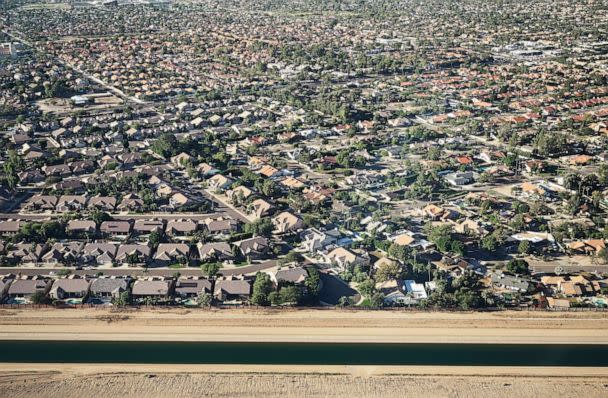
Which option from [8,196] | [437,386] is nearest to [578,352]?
[437,386]

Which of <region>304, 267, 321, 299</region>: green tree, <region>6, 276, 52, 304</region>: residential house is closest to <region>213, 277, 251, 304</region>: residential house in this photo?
<region>304, 267, 321, 299</region>: green tree

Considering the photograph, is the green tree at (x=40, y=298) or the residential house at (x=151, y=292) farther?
the residential house at (x=151, y=292)

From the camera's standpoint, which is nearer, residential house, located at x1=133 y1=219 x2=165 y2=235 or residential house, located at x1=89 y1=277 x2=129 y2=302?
residential house, located at x1=89 y1=277 x2=129 y2=302

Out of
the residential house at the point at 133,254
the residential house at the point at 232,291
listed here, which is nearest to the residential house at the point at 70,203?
the residential house at the point at 133,254

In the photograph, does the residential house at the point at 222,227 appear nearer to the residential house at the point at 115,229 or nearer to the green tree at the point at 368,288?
the residential house at the point at 115,229

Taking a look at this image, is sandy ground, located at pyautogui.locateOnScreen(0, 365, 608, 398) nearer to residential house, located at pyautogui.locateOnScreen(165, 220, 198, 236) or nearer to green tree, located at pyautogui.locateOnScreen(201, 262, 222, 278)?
green tree, located at pyautogui.locateOnScreen(201, 262, 222, 278)

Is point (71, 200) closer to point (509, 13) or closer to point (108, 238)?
point (108, 238)
